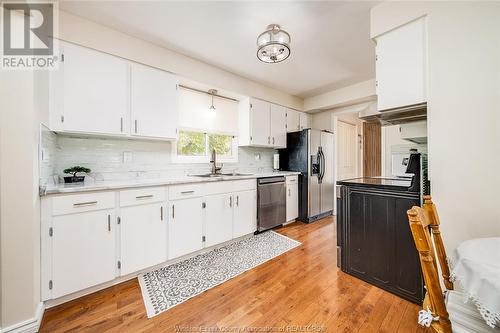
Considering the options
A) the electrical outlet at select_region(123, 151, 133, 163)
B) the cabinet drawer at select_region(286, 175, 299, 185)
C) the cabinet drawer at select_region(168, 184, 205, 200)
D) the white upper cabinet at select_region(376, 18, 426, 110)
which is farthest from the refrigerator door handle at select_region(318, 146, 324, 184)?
the electrical outlet at select_region(123, 151, 133, 163)

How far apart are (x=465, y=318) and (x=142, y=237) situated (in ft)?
7.55

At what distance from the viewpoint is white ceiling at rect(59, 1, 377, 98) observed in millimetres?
1859

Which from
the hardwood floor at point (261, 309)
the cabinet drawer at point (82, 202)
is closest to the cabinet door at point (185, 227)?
the hardwood floor at point (261, 309)

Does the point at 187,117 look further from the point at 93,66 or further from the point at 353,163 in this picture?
the point at 353,163

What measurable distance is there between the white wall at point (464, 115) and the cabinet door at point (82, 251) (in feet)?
9.00

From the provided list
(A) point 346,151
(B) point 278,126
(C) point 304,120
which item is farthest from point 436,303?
(A) point 346,151

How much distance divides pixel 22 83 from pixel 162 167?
1.54 m

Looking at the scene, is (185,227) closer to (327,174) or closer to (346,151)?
(327,174)

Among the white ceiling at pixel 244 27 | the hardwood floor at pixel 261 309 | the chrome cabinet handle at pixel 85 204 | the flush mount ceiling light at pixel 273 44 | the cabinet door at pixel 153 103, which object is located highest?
the white ceiling at pixel 244 27

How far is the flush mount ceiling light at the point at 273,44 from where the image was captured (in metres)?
1.95

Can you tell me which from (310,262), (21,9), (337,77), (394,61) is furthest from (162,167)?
(337,77)

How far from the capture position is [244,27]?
2.13 meters

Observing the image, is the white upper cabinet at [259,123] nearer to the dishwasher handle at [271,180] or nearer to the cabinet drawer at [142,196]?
the dishwasher handle at [271,180]

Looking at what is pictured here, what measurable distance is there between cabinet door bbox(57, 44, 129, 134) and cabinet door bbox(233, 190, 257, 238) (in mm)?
1665
